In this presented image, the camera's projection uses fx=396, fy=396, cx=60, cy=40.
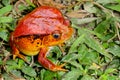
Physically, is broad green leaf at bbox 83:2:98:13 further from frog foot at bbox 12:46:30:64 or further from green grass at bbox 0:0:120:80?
frog foot at bbox 12:46:30:64

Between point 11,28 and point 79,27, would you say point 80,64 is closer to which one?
point 79,27

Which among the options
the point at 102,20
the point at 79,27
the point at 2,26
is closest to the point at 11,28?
the point at 2,26

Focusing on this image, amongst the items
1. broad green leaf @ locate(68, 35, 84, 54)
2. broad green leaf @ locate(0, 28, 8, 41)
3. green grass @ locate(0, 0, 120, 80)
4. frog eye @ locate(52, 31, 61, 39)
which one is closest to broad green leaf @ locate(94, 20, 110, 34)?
green grass @ locate(0, 0, 120, 80)

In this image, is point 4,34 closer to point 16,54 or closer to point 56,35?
point 16,54

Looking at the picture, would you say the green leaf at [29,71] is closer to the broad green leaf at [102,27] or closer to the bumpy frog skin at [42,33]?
the bumpy frog skin at [42,33]

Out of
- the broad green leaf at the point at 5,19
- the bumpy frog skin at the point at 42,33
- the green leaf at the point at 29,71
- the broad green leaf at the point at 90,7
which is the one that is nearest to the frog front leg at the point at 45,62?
the bumpy frog skin at the point at 42,33

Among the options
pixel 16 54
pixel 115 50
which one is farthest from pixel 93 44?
pixel 16 54
